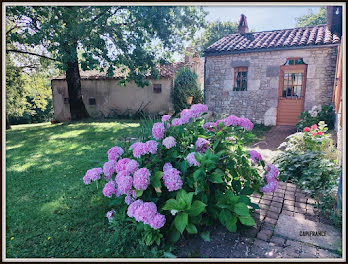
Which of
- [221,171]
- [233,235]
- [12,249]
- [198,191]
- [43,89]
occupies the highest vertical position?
[43,89]

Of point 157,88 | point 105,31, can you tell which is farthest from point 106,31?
point 157,88

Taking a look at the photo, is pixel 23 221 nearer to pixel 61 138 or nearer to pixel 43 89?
pixel 61 138

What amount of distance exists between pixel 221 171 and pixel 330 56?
8.20 m

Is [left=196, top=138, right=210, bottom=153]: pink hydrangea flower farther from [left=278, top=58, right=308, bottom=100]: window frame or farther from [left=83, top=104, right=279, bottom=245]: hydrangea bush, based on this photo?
[left=278, top=58, right=308, bottom=100]: window frame

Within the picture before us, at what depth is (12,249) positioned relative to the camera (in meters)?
2.30

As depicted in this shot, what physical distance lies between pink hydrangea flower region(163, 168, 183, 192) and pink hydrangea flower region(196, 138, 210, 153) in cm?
37

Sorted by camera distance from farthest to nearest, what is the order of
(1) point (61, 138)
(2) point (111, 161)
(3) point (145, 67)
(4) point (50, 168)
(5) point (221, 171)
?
(3) point (145, 67), (1) point (61, 138), (4) point (50, 168), (2) point (111, 161), (5) point (221, 171)

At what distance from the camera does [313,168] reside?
344 centimetres

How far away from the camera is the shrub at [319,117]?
7680mm

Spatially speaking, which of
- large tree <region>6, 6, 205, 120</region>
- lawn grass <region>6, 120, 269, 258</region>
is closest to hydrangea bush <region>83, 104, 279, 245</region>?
lawn grass <region>6, 120, 269, 258</region>

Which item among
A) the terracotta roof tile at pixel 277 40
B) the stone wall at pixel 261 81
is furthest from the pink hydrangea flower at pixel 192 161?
the terracotta roof tile at pixel 277 40

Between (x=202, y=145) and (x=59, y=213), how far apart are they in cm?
Answer: 202

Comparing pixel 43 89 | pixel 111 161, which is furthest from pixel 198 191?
pixel 43 89

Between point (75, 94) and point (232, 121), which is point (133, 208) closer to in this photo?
point (232, 121)
